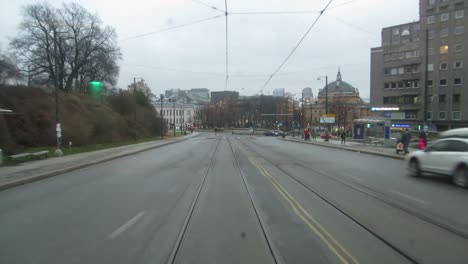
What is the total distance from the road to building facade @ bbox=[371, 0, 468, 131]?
55592mm

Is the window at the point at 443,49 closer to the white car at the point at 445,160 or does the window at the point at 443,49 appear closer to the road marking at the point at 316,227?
the white car at the point at 445,160

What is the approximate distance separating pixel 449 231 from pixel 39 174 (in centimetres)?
1425

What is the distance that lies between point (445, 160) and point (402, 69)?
73284mm

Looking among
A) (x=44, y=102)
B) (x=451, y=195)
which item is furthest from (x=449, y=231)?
(x=44, y=102)

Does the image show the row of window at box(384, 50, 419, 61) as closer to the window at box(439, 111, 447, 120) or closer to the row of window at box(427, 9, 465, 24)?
the row of window at box(427, 9, 465, 24)

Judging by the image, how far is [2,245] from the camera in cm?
618

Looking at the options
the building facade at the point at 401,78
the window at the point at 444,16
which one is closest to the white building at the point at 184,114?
the building facade at the point at 401,78

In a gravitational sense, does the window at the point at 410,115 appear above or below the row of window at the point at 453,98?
below

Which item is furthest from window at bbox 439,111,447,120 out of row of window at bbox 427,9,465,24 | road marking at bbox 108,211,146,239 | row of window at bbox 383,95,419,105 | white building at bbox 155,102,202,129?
white building at bbox 155,102,202,129

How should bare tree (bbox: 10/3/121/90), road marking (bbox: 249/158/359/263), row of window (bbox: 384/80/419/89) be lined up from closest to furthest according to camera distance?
road marking (bbox: 249/158/359/263), bare tree (bbox: 10/3/121/90), row of window (bbox: 384/80/419/89)

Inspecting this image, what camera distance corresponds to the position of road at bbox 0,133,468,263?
18.5 feet

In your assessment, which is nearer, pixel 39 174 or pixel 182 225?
pixel 182 225

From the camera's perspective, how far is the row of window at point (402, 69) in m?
78.1

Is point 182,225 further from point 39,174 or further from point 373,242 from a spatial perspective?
point 39,174
